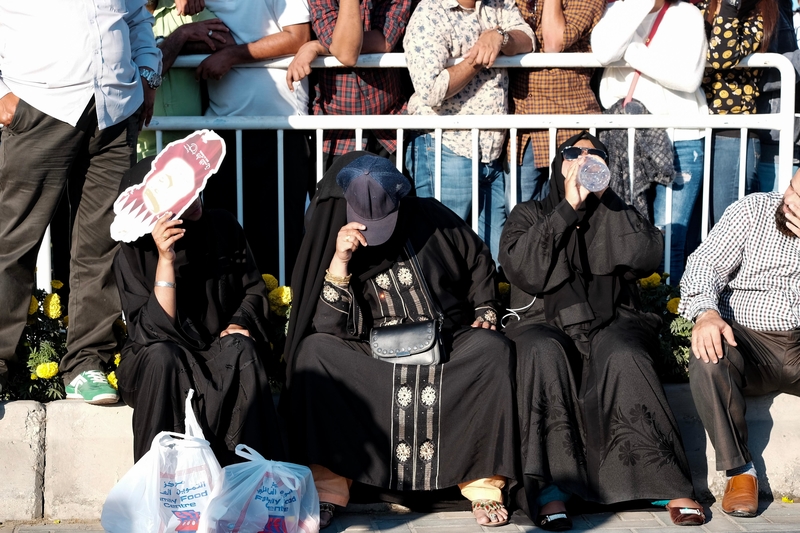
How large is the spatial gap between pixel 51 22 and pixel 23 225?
867 mm

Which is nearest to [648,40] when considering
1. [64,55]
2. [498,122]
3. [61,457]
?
[498,122]

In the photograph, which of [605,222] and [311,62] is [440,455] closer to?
[605,222]

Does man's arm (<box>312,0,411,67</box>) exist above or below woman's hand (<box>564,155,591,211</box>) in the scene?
above

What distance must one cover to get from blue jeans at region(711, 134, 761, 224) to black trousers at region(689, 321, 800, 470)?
Result: 121cm

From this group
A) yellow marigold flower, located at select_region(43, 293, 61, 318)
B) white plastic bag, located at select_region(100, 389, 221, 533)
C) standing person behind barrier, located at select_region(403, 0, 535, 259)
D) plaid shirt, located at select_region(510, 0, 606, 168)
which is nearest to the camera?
white plastic bag, located at select_region(100, 389, 221, 533)

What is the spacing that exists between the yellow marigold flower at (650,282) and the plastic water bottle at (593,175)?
32.1 inches

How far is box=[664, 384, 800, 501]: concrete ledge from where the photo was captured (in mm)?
4586

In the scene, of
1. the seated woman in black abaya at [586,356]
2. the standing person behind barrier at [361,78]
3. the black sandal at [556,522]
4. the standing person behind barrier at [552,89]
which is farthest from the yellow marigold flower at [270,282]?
the black sandal at [556,522]

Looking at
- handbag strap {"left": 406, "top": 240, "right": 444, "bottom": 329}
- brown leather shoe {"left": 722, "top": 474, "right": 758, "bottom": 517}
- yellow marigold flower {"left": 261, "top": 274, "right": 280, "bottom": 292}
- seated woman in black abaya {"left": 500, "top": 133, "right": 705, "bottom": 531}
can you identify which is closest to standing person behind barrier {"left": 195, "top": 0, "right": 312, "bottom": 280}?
yellow marigold flower {"left": 261, "top": 274, "right": 280, "bottom": 292}

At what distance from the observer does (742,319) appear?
4695mm

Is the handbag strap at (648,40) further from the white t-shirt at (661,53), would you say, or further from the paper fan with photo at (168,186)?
the paper fan with photo at (168,186)

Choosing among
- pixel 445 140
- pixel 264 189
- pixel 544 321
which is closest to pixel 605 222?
pixel 544 321

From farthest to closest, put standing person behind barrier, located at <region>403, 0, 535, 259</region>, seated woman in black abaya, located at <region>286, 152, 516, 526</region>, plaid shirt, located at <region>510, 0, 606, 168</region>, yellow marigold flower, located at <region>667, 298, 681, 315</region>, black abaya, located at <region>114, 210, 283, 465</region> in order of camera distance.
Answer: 1. plaid shirt, located at <region>510, 0, 606, 168</region>
2. standing person behind barrier, located at <region>403, 0, 535, 259</region>
3. yellow marigold flower, located at <region>667, 298, 681, 315</region>
4. seated woman in black abaya, located at <region>286, 152, 516, 526</region>
5. black abaya, located at <region>114, 210, 283, 465</region>

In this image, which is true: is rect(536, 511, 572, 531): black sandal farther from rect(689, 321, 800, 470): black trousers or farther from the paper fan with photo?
the paper fan with photo
